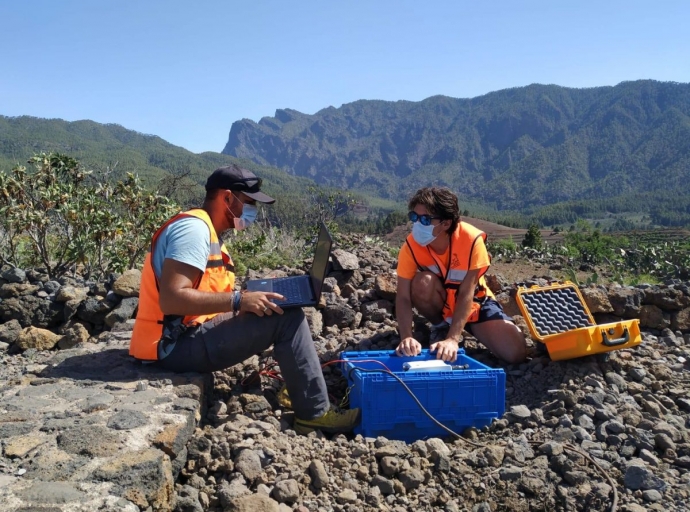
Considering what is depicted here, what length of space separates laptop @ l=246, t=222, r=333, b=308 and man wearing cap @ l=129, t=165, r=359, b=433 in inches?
2.3

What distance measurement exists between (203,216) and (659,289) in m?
3.81

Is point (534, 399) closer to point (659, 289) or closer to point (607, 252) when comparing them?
point (659, 289)

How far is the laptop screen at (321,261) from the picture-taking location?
10.0 ft

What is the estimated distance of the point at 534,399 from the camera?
11.9 ft

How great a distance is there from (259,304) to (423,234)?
1504 millimetres

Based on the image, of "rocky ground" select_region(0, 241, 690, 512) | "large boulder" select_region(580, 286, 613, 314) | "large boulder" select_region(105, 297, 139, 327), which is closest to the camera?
"rocky ground" select_region(0, 241, 690, 512)

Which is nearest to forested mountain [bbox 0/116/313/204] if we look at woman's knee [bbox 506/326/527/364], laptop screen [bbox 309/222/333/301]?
woman's knee [bbox 506/326/527/364]

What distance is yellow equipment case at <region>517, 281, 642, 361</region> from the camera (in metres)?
3.69

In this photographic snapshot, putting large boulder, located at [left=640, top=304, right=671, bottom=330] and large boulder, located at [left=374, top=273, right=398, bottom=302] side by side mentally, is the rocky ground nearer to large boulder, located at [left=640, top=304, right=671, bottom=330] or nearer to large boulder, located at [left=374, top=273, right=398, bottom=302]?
large boulder, located at [left=640, top=304, right=671, bottom=330]

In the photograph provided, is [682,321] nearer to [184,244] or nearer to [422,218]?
[422,218]

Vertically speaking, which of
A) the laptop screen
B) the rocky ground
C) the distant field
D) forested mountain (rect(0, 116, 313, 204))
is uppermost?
forested mountain (rect(0, 116, 313, 204))

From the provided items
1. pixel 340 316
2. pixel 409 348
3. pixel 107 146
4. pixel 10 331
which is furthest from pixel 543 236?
pixel 107 146

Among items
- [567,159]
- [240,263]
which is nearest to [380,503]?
[240,263]

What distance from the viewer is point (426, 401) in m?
3.14
